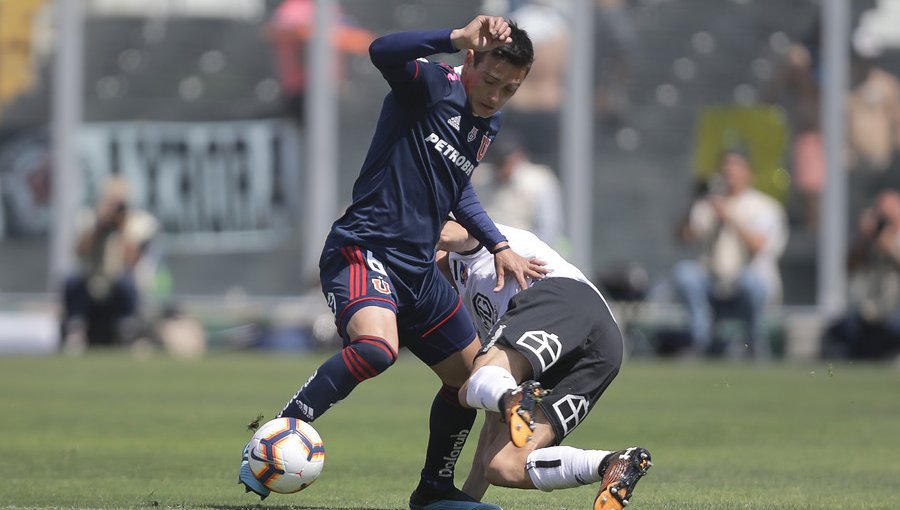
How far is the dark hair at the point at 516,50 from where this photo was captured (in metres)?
6.75

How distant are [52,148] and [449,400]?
17.3 meters

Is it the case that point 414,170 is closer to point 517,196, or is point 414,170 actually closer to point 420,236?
point 420,236

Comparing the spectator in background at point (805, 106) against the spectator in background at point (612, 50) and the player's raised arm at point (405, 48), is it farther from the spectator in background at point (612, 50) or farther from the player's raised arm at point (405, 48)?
the player's raised arm at point (405, 48)

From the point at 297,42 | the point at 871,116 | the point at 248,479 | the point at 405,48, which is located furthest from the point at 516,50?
the point at 871,116

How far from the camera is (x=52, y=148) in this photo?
2344cm

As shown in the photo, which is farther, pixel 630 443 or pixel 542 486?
pixel 630 443

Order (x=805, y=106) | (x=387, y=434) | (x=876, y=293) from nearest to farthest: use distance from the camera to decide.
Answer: (x=387, y=434) < (x=876, y=293) < (x=805, y=106)

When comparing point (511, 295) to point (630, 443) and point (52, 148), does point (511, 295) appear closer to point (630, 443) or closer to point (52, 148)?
point (630, 443)

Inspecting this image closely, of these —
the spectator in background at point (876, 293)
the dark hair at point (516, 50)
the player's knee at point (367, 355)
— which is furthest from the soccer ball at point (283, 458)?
the spectator in background at point (876, 293)

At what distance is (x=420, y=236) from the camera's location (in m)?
7.05

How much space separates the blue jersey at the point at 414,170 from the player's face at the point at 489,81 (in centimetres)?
5

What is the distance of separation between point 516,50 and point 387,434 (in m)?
4.85

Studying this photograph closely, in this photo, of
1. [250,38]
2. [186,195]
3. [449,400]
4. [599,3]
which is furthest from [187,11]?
[449,400]

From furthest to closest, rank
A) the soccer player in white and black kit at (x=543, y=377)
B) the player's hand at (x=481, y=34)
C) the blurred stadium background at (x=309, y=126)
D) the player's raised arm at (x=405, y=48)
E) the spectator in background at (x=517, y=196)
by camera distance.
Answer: the blurred stadium background at (x=309, y=126) < the spectator in background at (x=517, y=196) < the player's raised arm at (x=405, y=48) < the player's hand at (x=481, y=34) < the soccer player in white and black kit at (x=543, y=377)
